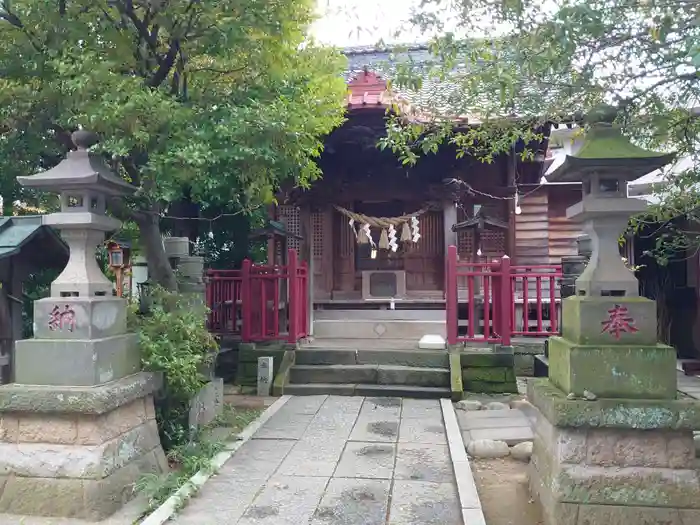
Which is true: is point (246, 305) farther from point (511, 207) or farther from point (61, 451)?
point (511, 207)

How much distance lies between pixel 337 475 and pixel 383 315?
7.27 meters

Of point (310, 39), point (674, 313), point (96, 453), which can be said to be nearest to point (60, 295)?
point (96, 453)

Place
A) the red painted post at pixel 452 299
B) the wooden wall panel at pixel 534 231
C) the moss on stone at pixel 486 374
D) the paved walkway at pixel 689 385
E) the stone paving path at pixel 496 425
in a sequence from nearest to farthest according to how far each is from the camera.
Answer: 1. the stone paving path at pixel 496 425
2. the paved walkway at pixel 689 385
3. the moss on stone at pixel 486 374
4. the red painted post at pixel 452 299
5. the wooden wall panel at pixel 534 231

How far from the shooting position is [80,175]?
4.98 m

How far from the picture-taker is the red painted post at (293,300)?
32.2 feet

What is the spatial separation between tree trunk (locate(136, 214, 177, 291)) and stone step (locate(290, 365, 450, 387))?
3.13m

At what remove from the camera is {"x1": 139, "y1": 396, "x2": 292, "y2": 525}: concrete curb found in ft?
14.6

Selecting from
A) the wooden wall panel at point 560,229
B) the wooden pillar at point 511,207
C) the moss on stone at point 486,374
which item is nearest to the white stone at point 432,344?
the moss on stone at point 486,374

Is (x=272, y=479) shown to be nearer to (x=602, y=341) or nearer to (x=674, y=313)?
(x=602, y=341)

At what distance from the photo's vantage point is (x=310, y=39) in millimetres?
7293

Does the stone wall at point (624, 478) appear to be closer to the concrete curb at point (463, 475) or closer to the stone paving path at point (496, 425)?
the concrete curb at point (463, 475)

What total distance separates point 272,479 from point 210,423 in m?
2.18

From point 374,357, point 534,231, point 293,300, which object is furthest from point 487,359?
point 534,231

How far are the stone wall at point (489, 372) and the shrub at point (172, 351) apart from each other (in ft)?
14.7
